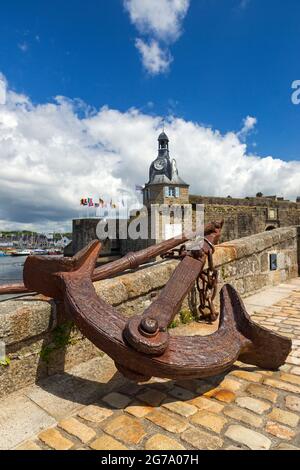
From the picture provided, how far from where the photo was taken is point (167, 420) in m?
1.63

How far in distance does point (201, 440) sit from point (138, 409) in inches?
16.8

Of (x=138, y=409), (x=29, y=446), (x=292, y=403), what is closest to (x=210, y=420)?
(x=138, y=409)

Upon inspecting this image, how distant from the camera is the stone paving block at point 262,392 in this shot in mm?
1870

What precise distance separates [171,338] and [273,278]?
4.69m

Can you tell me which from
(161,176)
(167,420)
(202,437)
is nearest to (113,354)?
(167,420)

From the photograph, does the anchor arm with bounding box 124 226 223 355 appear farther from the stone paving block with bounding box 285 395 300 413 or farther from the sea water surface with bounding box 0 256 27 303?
the sea water surface with bounding box 0 256 27 303

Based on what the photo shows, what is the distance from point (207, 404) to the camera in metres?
1.80

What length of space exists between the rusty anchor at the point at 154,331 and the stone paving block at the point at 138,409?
0.25m

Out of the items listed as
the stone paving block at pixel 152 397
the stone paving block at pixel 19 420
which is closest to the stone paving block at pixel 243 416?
the stone paving block at pixel 152 397

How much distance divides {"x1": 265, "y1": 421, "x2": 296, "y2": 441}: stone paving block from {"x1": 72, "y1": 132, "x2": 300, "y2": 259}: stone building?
17900 mm

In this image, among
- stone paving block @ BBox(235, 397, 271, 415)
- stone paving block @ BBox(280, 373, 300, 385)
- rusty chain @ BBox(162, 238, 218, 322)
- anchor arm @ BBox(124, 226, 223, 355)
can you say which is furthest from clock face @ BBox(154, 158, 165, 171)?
stone paving block @ BBox(235, 397, 271, 415)

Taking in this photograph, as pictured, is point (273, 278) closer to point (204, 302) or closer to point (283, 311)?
point (283, 311)

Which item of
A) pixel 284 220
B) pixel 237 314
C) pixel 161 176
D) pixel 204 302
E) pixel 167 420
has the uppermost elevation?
pixel 161 176

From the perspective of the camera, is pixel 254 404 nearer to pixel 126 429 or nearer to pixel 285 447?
pixel 285 447
